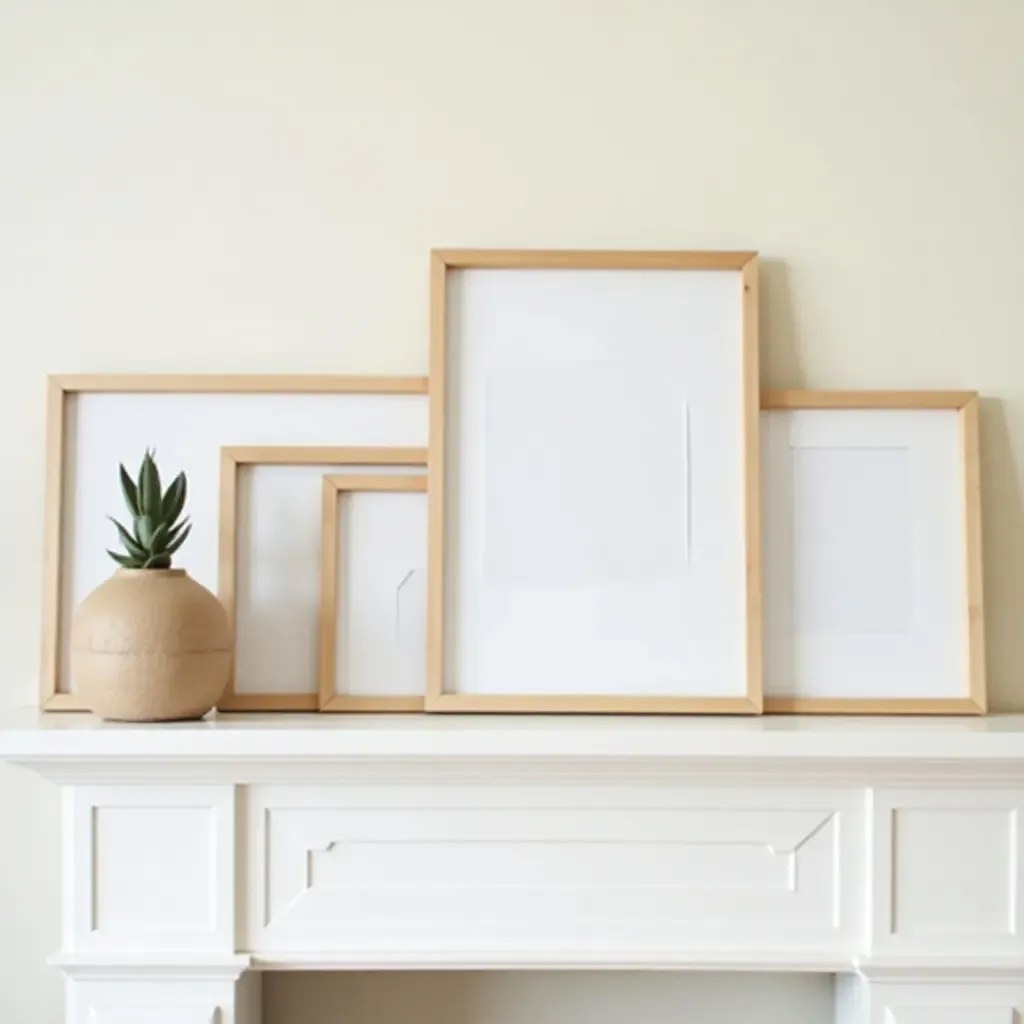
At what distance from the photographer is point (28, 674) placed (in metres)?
1.69

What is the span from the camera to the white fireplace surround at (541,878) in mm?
1451

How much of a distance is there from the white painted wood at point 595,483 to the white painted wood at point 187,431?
11cm

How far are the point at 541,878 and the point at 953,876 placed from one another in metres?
0.45

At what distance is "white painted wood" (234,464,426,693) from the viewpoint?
5.40ft

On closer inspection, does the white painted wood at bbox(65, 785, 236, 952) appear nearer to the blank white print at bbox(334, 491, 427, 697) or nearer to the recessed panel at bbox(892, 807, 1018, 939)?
the blank white print at bbox(334, 491, 427, 697)

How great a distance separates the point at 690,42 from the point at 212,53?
0.61 meters

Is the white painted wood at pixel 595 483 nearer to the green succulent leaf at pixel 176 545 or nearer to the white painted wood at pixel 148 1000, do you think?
the green succulent leaf at pixel 176 545

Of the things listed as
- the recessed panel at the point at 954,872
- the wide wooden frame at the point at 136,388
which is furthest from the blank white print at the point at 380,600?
the recessed panel at the point at 954,872

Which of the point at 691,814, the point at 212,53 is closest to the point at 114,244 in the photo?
the point at 212,53

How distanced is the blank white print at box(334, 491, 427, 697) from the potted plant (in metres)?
0.18

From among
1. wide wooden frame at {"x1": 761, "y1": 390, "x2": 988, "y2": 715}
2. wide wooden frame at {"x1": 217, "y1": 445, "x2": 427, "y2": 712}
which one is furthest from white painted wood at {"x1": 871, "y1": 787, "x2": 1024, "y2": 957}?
wide wooden frame at {"x1": 217, "y1": 445, "x2": 427, "y2": 712}

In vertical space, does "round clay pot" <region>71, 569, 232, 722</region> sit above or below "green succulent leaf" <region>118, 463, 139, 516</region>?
below

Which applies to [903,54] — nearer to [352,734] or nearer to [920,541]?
[920,541]

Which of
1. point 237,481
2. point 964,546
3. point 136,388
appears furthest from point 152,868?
point 964,546
